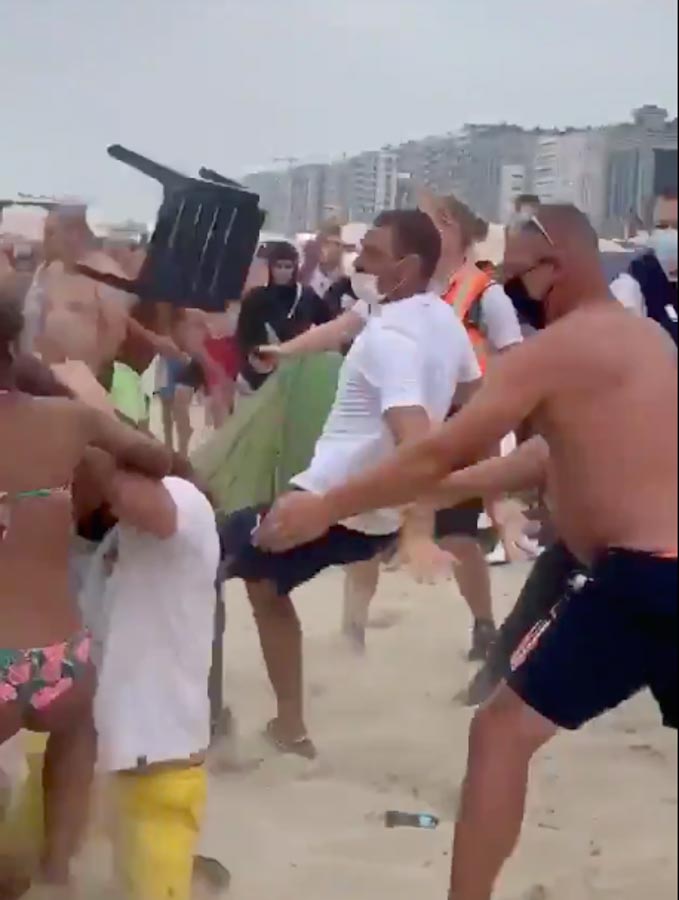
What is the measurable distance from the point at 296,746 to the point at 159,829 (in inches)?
29.7

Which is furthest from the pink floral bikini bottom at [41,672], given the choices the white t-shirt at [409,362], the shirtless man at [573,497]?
the white t-shirt at [409,362]

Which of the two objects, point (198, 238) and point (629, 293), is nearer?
point (629, 293)

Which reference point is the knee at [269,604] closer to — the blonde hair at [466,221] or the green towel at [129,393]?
the green towel at [129,393]

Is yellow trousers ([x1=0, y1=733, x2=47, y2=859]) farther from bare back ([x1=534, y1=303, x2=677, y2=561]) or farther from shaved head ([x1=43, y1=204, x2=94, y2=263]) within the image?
bare back ([x1=534, y1=303, x2=677, y2=561])

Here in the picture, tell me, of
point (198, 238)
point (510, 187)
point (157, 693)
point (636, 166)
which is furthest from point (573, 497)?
point (198, 238)

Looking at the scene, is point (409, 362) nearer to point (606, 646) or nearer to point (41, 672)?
point (606, 646)

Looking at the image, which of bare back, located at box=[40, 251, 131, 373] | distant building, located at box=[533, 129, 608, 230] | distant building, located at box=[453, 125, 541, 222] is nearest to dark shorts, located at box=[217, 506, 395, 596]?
bare back, located at box=[40, 251, 131, 373]

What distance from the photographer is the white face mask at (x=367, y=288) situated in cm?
245

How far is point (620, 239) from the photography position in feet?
6.24

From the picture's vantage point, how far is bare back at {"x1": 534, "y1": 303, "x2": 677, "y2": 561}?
1593 mm

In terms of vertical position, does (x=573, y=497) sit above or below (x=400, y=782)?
above

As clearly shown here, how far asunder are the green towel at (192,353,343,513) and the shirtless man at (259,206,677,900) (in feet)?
2.18

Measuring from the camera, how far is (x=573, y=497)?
1.76 m

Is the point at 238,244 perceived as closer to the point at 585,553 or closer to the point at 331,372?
the point at 331,372
